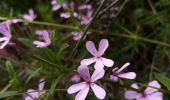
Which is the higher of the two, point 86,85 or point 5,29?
point 5,29

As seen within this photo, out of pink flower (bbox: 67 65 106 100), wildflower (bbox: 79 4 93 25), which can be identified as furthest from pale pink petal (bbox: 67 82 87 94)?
wildflower (bbox: 79 4 93 25)

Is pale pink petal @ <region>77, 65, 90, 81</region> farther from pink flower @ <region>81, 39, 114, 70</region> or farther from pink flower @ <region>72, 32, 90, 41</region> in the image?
pink flower @ <region>72, 32, 90, 41</region>

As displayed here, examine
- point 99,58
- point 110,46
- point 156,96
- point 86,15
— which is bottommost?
point 156,96

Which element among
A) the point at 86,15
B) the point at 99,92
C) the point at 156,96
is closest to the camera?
the point at 99,92

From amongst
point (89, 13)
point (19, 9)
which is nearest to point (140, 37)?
point (89, 13)

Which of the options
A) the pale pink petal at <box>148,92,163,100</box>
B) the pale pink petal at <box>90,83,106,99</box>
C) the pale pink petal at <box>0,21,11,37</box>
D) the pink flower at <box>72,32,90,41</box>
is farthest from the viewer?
the pink flower at <box>72,32,90,41</box>

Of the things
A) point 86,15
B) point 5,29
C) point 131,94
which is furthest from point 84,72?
point 86,15

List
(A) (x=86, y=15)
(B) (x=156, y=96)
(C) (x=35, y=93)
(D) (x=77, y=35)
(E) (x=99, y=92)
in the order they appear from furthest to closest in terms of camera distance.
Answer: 1. (A) (x=86, y=15)
2. (D) (x=77, y=35)
3. (C) (x=35, y=93)
4. (B) (x=156, y=96)
5. (E) (x=99, y=92)

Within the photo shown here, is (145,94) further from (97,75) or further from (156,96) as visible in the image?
(97,75)

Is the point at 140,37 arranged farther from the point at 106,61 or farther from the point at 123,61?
the point at 106,61
